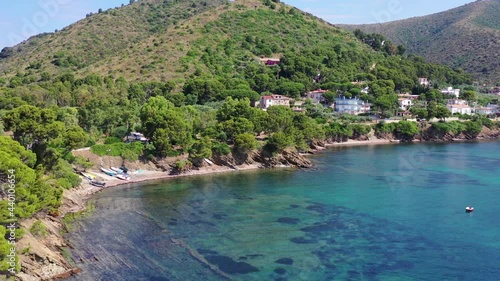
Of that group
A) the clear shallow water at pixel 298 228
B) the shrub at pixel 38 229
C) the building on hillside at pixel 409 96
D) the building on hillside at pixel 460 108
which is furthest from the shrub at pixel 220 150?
the building on hillside at pixel 460 108

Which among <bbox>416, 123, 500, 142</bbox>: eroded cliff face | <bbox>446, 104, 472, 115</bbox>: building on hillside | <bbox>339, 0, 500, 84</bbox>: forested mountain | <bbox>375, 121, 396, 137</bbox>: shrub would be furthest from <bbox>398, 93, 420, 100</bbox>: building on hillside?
<bbox>339, 0, 500, 84</bbox>: forested mountain

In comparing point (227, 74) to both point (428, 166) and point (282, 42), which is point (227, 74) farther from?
point (428, 166)

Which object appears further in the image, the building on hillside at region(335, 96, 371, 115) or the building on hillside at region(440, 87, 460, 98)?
the building on hillside at region(440, 87, 460, 98)

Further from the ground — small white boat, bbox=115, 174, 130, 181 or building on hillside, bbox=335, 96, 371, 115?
building on hillside, bbox=335, 96, 371, 115

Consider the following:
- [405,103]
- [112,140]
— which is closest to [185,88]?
[112,140]

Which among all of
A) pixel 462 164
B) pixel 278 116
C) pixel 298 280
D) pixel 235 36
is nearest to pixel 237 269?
pixel 298 280

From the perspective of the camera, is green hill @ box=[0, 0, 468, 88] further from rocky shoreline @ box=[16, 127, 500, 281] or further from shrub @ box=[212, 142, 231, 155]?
shrub @ box=[212, 142, 231, 155]

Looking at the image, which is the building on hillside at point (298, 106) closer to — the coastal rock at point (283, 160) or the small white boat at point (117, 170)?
the coastal rock at point (283, 160)
